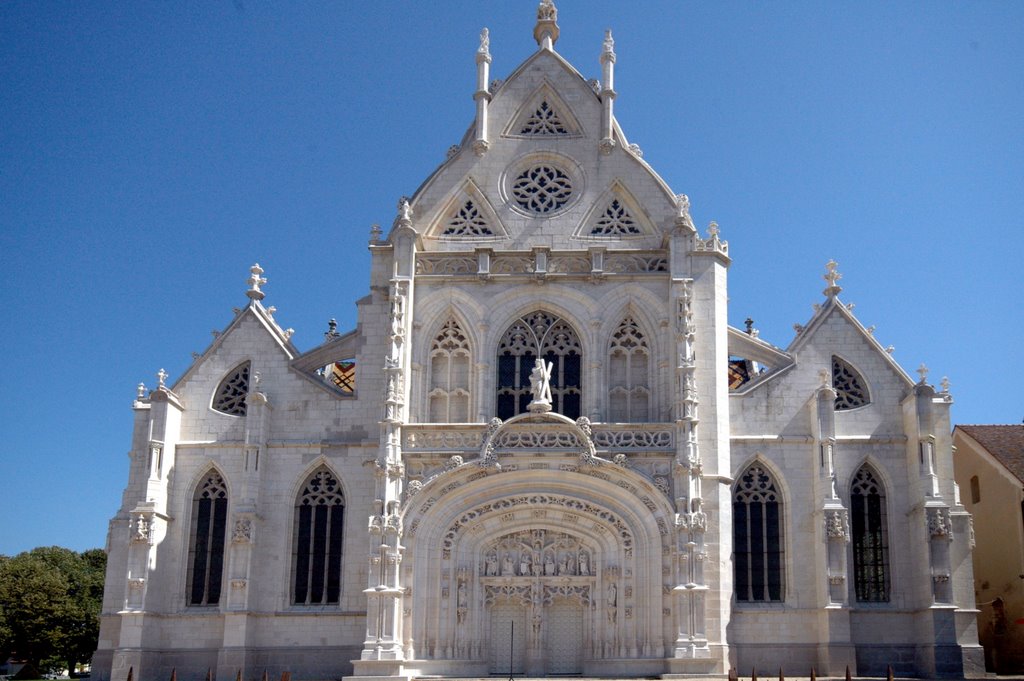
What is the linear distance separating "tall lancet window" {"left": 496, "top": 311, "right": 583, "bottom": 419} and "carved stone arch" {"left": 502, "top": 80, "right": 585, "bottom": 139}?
6.06m

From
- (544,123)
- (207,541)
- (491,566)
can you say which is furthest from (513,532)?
(544,123)

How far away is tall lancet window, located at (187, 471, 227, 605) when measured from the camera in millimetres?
32969

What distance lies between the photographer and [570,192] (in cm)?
3547

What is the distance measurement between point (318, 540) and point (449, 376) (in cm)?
606

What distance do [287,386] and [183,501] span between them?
445cm

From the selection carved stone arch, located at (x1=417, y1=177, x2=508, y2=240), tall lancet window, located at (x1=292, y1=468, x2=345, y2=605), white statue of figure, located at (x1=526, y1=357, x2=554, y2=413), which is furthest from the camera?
carved stone arch, located at (x1=417, y1=177, x2=508, y2=240)

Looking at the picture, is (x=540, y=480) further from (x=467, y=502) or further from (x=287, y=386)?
(x=287, y=386)

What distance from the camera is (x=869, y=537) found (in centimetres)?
3272

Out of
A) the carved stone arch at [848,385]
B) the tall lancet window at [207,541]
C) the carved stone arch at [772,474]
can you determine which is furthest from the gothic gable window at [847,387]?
the tall lancet window at [207,541]

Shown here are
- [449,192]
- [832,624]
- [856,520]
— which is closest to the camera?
[832,624]

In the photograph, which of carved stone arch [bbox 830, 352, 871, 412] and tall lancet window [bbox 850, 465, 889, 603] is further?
carved stone arch [bbox 830, 352, 871, 412]

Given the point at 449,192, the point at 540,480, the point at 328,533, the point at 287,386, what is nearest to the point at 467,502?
the point at 540,480

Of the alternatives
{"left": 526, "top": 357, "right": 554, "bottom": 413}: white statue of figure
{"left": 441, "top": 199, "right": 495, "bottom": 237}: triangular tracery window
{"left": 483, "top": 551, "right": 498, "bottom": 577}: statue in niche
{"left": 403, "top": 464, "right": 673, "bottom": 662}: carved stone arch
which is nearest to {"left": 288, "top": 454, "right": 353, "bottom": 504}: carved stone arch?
{"left": 403, "top": 464, "right": 673, "bottom": 662}: carved stone arch

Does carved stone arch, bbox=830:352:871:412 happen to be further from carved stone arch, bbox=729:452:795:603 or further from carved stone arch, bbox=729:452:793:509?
carved stone arch, bbox=729:452:795:603
